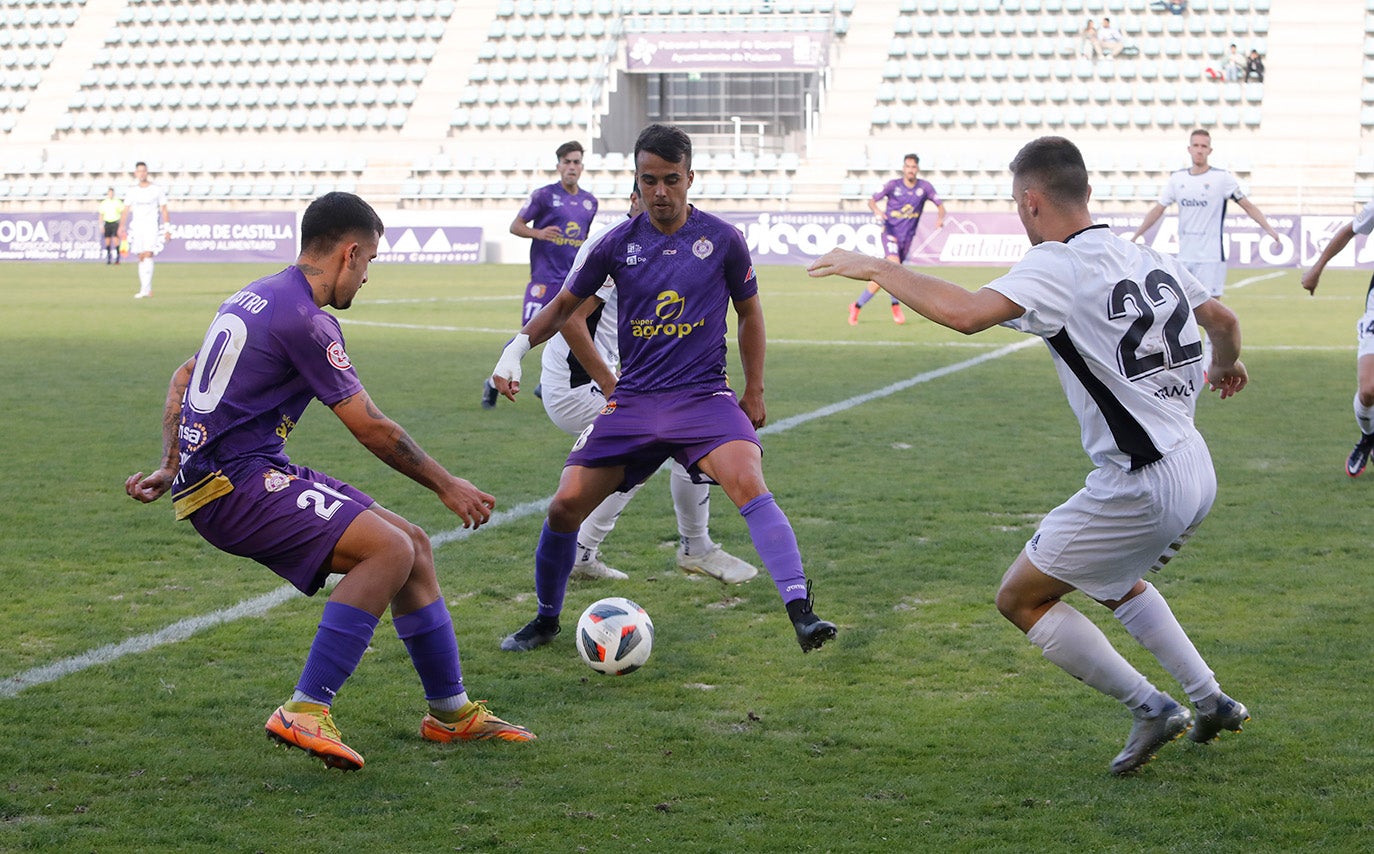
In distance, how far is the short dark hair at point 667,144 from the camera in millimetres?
5285

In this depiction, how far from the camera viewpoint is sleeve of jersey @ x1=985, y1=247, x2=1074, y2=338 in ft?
12.8

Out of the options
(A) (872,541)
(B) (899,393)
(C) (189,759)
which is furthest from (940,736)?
(B) (899,393)

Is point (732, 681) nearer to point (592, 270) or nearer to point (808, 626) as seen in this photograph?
point (808, 626)

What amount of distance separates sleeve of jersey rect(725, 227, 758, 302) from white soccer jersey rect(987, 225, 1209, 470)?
1.65m

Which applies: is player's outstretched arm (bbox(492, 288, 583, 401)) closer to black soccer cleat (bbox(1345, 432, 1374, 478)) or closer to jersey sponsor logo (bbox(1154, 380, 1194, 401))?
jersey sponsor logo (bbox(1154, 380, 1194, 401))

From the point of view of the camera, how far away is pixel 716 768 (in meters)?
4.24

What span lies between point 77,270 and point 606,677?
29.7 m

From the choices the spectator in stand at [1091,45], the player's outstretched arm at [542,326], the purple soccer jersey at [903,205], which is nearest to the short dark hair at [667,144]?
the player's outstretched arm at [542,326]

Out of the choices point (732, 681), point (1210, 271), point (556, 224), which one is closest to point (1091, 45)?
point (1210, 271)

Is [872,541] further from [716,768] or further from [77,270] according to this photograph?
[77,270]

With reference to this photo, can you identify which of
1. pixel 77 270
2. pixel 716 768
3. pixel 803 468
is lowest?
pixel 77 270

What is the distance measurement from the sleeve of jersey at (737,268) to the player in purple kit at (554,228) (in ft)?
23.4

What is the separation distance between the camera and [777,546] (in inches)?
202

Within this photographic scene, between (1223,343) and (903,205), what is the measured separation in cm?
1710
